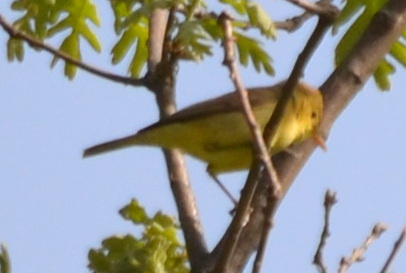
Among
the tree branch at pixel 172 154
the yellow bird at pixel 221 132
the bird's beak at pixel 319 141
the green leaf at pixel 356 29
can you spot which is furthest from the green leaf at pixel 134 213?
the bird's beak at pixel 319 141

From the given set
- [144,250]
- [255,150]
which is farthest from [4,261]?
[255,150]

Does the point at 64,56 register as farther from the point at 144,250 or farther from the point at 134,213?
the point at 144,250

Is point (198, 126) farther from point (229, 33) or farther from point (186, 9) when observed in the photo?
point (229, 33)

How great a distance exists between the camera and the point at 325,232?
3887mm

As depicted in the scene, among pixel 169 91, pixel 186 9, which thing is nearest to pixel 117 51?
pixel 169 91

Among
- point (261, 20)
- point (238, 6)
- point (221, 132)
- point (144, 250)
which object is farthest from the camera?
point (221, 132)

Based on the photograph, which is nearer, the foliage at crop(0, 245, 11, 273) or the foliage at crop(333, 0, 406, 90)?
the foliage at crop(0, 245, 11, 273)

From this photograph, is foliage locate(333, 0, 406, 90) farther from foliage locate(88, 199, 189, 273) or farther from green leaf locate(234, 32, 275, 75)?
foliage locate(88, 199, 189, 273)

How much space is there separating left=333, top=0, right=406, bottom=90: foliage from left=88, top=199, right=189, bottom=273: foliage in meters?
0.99

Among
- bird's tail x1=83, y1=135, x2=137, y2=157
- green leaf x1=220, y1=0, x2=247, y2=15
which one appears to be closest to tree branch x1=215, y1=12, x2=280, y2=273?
green leaf x1=220, y1=0, x2=247, y2=15

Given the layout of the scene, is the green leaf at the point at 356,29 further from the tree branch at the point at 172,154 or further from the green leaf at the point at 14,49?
the green leaf at the point at 14,49

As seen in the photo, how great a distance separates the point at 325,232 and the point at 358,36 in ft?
4.07

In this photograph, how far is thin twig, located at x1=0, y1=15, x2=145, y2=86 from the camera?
16.4 ft

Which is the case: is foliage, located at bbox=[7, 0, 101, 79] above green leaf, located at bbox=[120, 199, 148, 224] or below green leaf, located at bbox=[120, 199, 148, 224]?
above
